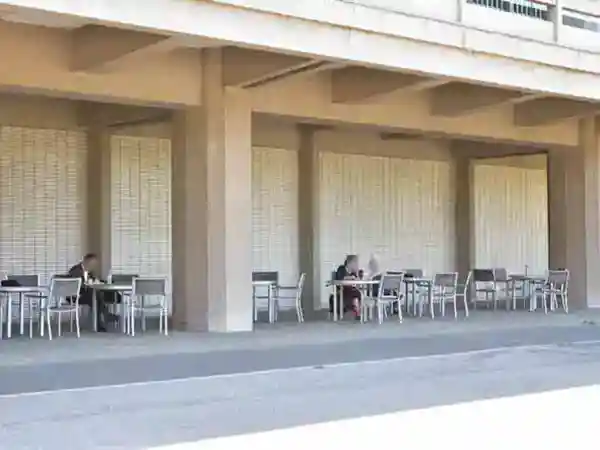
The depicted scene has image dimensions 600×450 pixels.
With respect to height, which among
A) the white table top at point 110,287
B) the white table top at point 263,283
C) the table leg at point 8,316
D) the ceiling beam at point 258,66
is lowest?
the table leg at point 8,316

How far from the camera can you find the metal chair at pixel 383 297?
48.6ft

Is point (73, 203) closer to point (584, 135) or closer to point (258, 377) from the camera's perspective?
point (258, 377)

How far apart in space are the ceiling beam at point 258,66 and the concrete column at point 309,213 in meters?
5.26

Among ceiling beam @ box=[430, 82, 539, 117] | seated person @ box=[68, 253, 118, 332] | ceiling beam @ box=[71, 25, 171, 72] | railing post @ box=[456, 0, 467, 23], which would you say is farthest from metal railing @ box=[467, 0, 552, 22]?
seated person @ box=[68, 253, 118, 332]

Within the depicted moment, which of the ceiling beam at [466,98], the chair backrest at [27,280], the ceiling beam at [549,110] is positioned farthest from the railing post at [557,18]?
the chair backrest at [27,280]

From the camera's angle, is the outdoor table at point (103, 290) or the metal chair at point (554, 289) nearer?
the outdoor table at point (103, 290)

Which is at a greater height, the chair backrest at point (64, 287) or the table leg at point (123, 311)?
the chair backrest at point (64, 287)

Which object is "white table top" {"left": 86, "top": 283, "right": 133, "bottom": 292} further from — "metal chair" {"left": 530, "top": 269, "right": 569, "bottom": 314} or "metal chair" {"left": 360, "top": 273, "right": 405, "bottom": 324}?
"metal chair" {"left": 530, "top": 269, "right": 569, "bottom": 314}

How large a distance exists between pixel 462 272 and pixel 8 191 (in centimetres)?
1006

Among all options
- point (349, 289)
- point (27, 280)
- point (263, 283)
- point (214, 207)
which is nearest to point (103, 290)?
point (27, 280)

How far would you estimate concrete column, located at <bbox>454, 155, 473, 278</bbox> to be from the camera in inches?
864

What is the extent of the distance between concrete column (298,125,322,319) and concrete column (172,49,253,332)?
5065 mm

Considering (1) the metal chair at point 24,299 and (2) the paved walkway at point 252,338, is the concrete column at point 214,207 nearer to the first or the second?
(2) the paved walkway at point 252,338

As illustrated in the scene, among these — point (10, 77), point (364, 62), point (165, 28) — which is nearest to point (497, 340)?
point (364, 62)
